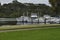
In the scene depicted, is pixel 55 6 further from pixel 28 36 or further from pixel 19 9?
pixel 28 36

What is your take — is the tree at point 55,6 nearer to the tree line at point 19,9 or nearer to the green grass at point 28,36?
the tree line at point 19,9

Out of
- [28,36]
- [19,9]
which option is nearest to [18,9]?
[19,9]

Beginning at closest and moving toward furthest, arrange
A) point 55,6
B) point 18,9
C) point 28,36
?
point 28,36, point 18,9, point 55,6

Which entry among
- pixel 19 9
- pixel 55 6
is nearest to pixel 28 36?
pixel 19 9

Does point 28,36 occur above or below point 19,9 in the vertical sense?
below

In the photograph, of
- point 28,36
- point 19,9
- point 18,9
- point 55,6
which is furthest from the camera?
point 55,6

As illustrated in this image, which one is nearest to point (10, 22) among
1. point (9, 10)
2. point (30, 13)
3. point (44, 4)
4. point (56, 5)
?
point (9, 10)

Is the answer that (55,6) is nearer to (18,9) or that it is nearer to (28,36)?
(18,9)

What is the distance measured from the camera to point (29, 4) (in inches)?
1019

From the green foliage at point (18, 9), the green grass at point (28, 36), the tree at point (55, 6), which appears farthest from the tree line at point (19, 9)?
the green grass at point (28, 36)

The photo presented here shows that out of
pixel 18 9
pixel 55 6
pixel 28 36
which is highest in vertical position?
pixel 18 9

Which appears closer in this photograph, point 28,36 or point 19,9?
point 28,36

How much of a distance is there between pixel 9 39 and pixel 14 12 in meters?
13.3

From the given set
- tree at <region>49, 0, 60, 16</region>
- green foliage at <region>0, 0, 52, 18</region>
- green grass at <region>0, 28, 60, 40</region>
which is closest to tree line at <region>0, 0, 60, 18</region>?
green foliage at <region>0, 0, 52, 18</region>
